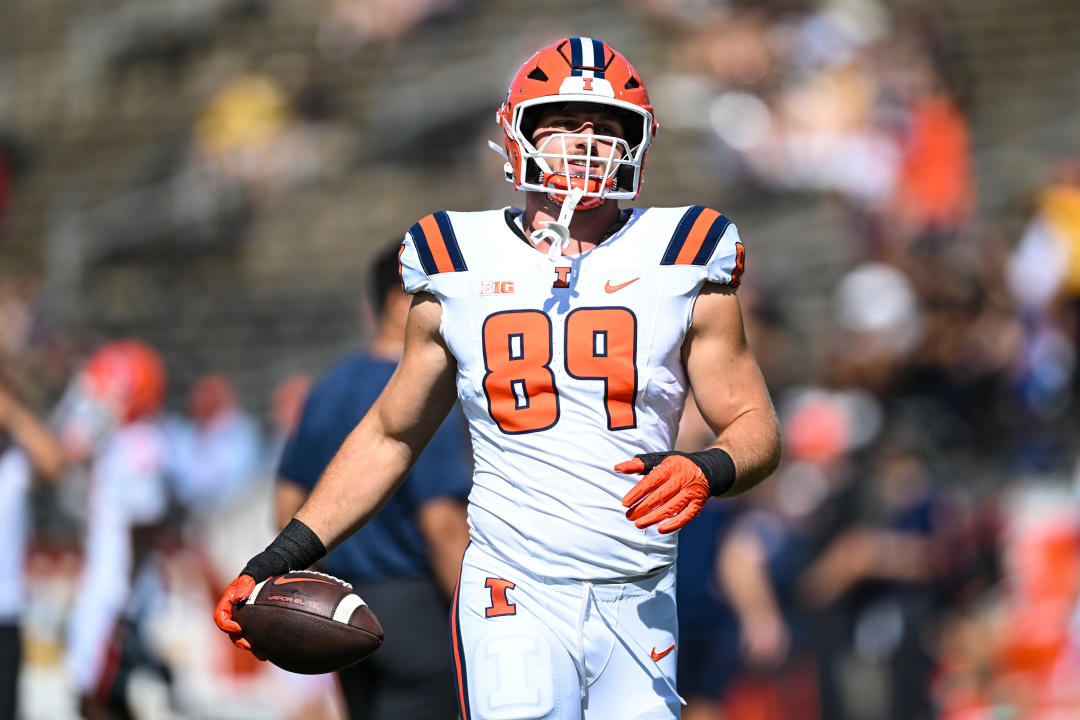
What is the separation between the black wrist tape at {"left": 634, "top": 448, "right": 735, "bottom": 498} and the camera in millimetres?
2971

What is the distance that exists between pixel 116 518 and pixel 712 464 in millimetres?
4304

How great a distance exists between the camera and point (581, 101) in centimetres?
335

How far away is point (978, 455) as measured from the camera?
884cm

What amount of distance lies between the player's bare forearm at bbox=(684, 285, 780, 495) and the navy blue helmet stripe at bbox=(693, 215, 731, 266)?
0.07 meters

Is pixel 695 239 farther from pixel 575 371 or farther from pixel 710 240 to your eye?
pixel 575 371

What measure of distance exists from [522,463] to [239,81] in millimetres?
12610

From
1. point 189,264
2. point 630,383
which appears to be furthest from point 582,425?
point 189,264

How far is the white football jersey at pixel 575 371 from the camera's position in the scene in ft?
10.5

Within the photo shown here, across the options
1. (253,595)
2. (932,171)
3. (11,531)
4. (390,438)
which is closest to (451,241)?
(390,438)

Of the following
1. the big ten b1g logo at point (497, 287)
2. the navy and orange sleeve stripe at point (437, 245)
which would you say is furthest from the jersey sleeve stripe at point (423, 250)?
the big ten b1g logo at point (497, 287)

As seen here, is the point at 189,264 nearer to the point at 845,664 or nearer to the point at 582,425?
the point at 845,664

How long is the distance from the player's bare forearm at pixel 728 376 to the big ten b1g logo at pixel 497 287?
16.6 inches

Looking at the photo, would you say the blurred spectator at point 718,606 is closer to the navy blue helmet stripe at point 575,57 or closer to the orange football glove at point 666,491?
the navy blue helmet stripe at point 575,57

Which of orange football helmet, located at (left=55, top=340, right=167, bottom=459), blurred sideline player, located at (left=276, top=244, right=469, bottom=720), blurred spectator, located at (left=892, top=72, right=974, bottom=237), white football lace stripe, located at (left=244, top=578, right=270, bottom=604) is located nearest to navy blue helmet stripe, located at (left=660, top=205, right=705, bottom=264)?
white football lace stripe, located at (left=244, top=578, right=270, bottom=604)
